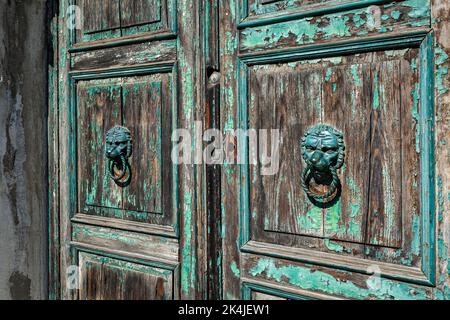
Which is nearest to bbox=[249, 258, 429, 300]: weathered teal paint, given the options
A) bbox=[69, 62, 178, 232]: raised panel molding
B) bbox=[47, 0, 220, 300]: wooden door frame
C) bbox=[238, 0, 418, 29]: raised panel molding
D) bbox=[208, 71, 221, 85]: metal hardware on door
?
bbox=[47, 0, 220, 300]: wooden door frame

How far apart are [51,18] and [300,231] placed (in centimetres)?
132

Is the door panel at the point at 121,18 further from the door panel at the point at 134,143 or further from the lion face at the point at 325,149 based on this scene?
the lion face at the point at 325,149

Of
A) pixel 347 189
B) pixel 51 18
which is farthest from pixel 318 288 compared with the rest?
pixel 51 18

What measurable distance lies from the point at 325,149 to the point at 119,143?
2.49ft

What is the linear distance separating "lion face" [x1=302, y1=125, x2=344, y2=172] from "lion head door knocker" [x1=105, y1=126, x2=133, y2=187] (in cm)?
69

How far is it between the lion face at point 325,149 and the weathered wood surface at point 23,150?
1.18m

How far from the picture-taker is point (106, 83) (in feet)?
5.73

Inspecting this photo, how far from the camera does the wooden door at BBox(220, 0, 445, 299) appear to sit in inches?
44.7

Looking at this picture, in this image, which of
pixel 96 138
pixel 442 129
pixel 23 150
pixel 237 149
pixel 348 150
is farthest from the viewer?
pixel 23 150

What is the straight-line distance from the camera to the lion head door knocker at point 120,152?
5.48 feet

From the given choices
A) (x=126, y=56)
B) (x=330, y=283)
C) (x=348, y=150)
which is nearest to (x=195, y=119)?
(x=126, y=56)

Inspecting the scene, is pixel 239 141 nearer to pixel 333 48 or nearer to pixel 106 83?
pixel 333 48

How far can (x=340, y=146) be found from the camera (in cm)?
124

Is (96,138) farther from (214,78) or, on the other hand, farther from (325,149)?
(325,149)
